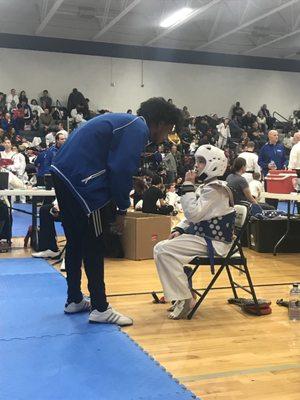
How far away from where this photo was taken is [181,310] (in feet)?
11.8

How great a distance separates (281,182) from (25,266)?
321 cm

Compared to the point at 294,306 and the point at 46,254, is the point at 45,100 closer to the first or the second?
the point at 46,254

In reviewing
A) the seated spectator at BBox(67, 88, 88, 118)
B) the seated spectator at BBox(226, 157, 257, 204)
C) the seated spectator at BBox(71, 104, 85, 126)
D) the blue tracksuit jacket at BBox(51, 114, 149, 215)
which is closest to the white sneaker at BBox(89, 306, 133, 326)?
the blue tracksuit jacket at BBox(51, 114, 149, 215)

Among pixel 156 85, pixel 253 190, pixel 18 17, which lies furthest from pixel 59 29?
pixel 253 190

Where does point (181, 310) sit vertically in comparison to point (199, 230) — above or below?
below

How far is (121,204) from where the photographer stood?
3191 millimetres

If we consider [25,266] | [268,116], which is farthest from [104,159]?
[268,116]

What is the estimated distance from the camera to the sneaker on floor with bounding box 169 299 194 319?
360 cm

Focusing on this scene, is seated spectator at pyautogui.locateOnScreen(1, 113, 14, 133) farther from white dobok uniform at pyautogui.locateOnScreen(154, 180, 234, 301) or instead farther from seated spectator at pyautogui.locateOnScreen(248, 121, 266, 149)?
white dobok uniform at pyautogui.locateOnScreen(154, 180, 234, 301)

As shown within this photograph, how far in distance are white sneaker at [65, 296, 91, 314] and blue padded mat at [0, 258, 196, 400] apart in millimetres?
54

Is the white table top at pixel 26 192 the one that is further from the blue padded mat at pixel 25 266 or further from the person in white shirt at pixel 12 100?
the person in white shirt at pixel 12 100

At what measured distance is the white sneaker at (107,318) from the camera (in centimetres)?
334

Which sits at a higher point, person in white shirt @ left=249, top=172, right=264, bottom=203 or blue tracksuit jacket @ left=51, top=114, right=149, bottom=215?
blue tracksuit jacket @ left=51, top=114, right=149, bottom=215

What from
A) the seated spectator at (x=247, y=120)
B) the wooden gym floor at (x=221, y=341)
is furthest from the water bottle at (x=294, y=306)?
the seated spectator at (x=247, y=120)
